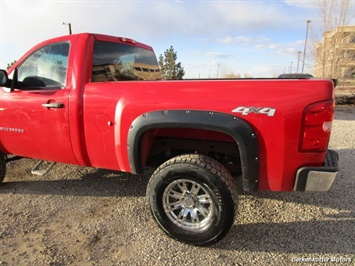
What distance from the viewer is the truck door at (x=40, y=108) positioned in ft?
10.5

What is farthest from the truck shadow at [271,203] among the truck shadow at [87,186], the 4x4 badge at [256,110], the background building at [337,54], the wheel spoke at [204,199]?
the background building at [337,54]

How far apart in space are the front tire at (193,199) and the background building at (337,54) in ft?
50.7

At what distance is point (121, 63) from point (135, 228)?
1.98 m

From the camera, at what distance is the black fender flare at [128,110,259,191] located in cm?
238

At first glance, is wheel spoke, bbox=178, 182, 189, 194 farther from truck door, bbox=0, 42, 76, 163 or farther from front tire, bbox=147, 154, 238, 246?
truck door, bbox=0, 42, 76, 163

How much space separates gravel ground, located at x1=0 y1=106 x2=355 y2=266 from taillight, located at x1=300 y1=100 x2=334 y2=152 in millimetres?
1008

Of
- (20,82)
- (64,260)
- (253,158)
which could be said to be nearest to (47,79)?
(20,82)

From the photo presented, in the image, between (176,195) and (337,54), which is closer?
(176,195)

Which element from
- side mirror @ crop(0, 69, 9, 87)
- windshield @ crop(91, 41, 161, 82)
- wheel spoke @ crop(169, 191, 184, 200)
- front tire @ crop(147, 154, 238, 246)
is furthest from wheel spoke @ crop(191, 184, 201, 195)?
side mirror @ crop(0, 69, 9, 87)

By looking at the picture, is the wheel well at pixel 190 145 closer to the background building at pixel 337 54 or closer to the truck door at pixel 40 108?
the truck door at pixel 40 108

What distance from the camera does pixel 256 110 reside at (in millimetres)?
2350

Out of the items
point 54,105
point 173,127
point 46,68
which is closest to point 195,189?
point 173,127

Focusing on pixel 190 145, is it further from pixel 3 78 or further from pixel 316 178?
pixel 3 78

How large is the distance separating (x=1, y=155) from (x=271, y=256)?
12.0 ft
